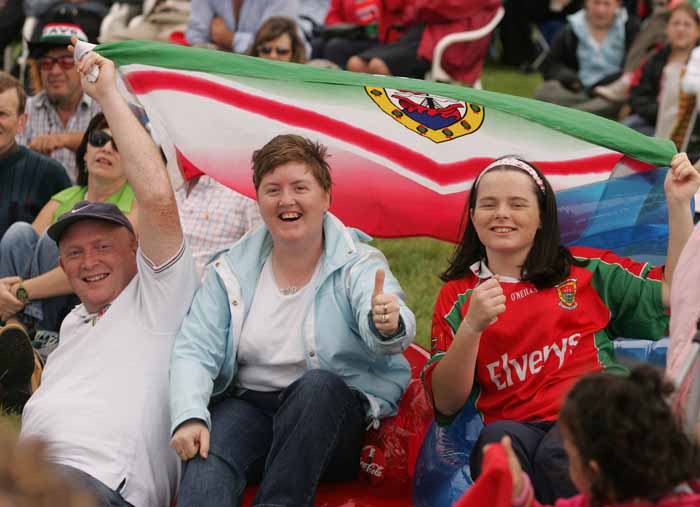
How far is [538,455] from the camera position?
3.15 metres

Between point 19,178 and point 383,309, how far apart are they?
2666mm

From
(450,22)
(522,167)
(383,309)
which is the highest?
(450,22)

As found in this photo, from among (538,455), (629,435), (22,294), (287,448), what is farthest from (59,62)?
(629,435)

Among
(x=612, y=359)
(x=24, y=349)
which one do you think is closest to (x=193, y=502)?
(x=24, y=349)

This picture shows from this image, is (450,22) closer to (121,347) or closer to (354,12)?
(354,12)

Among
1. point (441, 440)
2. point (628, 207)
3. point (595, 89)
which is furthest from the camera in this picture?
point (595, 89)

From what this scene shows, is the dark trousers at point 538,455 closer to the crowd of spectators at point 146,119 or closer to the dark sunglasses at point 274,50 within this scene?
the crowd of spectators at point 146,119

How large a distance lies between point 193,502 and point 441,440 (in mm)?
842

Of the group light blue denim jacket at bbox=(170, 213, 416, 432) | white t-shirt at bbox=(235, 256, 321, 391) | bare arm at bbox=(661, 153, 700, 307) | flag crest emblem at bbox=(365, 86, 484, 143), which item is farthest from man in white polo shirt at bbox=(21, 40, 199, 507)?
bare arm at bbox=(661, 153, 700, 307)

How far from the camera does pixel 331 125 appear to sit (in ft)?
13.4

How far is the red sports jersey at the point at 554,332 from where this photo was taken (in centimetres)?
339

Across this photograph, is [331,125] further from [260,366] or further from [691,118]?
[691,118]

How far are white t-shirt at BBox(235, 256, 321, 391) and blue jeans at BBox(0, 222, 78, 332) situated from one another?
1.39m

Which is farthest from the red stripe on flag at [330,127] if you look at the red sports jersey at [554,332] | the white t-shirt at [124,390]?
the white t-shirt at [124,390]
